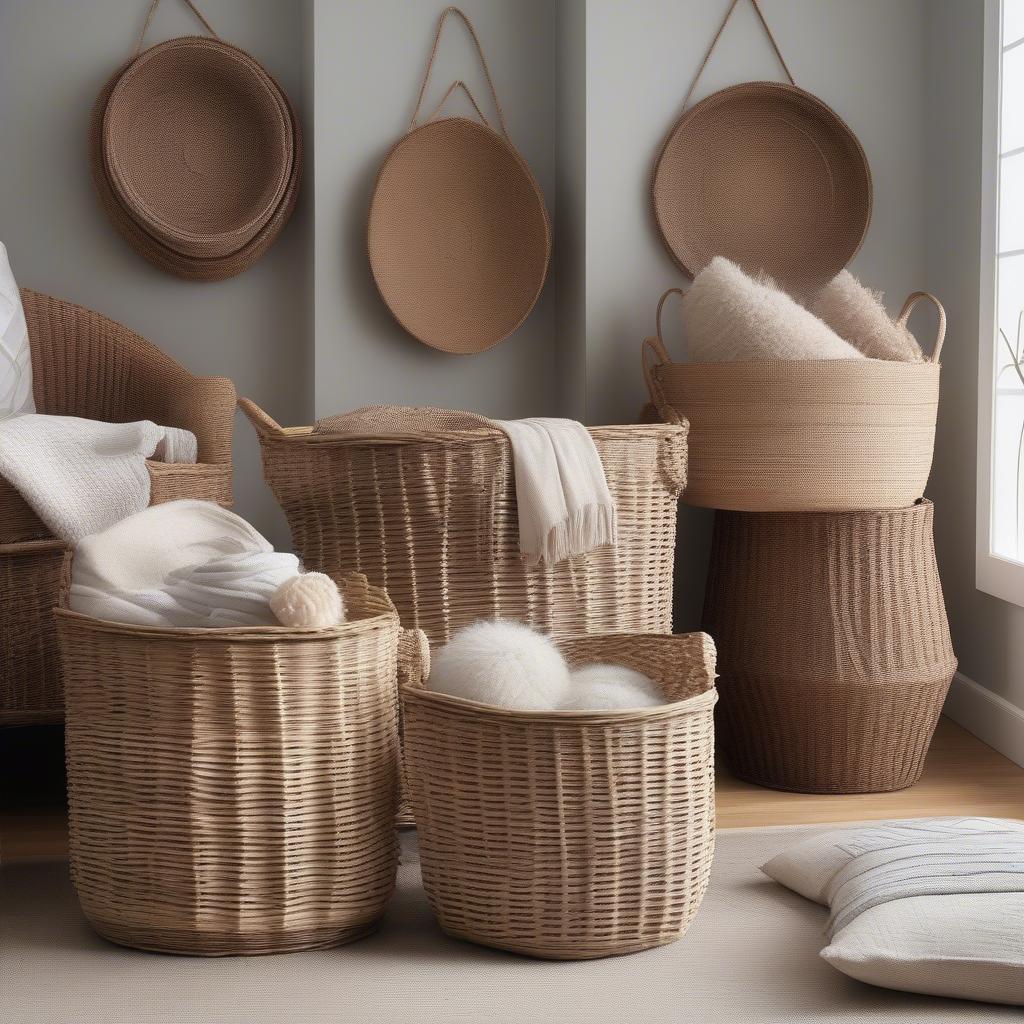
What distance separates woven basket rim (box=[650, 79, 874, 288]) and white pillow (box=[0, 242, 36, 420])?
4.44 ft

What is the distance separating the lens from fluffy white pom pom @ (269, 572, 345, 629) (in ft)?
5.04

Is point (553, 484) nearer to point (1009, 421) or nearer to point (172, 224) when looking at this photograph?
point (1009, 421)

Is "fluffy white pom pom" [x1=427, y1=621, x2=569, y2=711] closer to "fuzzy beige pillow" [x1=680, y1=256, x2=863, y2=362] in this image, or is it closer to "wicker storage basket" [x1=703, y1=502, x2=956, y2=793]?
"wicker storage basket" [x1=703, y1=502, x2=956, y2=793]

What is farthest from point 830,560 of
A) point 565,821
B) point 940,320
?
point 565,821

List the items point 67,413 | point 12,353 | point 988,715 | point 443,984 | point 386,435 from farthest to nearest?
point 67,413 < point 988,715 < point 12,353 < point 386,435 < point 443,984

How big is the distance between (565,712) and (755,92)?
174 centimetres

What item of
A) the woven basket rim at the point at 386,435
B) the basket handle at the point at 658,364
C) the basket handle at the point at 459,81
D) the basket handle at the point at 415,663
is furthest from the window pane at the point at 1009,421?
the basket handle at the point at 415,663

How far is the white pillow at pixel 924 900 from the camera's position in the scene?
1.43m

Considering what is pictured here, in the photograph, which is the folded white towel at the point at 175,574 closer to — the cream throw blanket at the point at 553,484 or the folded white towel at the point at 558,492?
the cream throw blanket at the point at 553,484

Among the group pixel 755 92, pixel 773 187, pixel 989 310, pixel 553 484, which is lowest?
pixel 553 484

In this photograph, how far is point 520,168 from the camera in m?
2.84

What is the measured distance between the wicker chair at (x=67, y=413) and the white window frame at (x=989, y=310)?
1525 mm

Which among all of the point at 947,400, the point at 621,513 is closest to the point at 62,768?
the point at 621,513

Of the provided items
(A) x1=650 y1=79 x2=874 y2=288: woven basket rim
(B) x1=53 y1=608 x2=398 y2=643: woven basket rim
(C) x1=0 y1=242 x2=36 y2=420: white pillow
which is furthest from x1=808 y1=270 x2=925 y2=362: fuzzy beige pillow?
(C) x1=0 y1=242 x2=36 y2=420: white pillow
